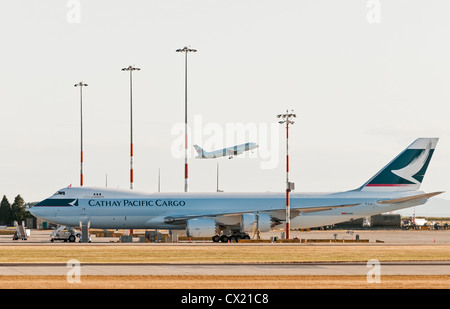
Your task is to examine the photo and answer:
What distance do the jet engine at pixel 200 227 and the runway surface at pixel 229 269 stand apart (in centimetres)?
3275

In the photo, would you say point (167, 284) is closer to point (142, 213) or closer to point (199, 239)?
point (142, 213)

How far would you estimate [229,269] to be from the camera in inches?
1630

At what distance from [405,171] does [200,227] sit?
22.7 metres

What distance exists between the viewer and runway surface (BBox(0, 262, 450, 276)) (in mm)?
38781

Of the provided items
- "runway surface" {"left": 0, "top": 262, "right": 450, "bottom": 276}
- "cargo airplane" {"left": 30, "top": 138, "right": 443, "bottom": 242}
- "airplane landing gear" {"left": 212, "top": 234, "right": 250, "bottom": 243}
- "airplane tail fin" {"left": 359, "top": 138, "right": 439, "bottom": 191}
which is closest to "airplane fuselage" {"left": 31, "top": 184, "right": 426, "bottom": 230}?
"cargo airplane" {"left": 30, "top": 138, "right": 443, "bottom": 242}

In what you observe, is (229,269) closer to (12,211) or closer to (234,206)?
(234,206)

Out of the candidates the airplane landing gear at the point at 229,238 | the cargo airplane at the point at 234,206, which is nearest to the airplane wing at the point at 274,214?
the cargo airplane at the point at 234,206

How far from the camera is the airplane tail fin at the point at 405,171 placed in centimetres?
8588

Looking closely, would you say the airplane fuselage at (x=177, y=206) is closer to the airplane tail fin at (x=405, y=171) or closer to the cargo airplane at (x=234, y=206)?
the cargo airplane at (x=234, y=206)

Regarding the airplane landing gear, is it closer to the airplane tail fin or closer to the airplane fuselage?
the airplane fuselage

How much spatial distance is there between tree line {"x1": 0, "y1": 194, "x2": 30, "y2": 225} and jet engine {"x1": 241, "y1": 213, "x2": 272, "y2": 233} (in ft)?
390

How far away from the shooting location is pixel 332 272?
39.6 m

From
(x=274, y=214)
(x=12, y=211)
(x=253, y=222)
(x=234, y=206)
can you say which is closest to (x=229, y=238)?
(x=253, y=222)
